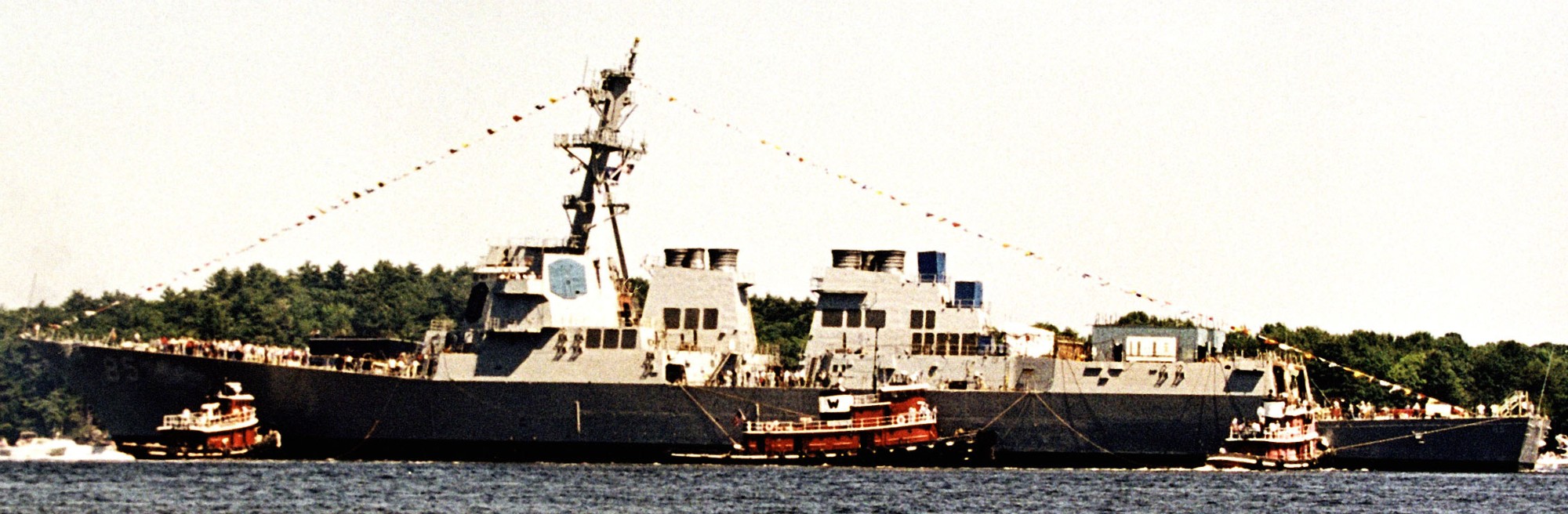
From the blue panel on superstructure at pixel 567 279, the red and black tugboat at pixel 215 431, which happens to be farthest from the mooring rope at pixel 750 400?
the red and black tugboat at pixel 215 431

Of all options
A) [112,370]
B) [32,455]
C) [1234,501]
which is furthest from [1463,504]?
[32,455]

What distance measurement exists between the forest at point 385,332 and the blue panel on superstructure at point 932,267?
515 centimetres

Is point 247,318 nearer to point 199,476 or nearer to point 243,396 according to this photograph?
point 243,396

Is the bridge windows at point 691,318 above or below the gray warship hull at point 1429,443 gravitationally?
above

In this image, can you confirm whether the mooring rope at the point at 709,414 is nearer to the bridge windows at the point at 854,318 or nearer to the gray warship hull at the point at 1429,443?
the bridge windows at the point at 854,318

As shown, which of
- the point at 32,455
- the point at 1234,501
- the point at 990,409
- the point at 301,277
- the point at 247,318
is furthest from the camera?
the point at 301,277

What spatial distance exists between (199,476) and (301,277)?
69229 mm

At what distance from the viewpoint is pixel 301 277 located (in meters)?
119

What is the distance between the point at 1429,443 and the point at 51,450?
50796 mm

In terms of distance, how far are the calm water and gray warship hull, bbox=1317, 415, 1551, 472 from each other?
5.80 feet

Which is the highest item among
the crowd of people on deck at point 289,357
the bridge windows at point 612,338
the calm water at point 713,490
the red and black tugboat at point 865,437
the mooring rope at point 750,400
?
the bridge windows at point 612,338

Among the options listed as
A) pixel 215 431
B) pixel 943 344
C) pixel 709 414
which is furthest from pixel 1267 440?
pixel 215 431

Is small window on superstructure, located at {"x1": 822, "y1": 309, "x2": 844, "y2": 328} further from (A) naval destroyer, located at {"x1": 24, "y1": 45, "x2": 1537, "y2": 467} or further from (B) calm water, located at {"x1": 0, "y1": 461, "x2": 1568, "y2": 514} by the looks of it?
(B) calm water, located at {"x1": 0, "y1": 461, "x2": 1568, "y2": 514}

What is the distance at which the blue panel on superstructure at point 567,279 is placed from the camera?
59.2m
